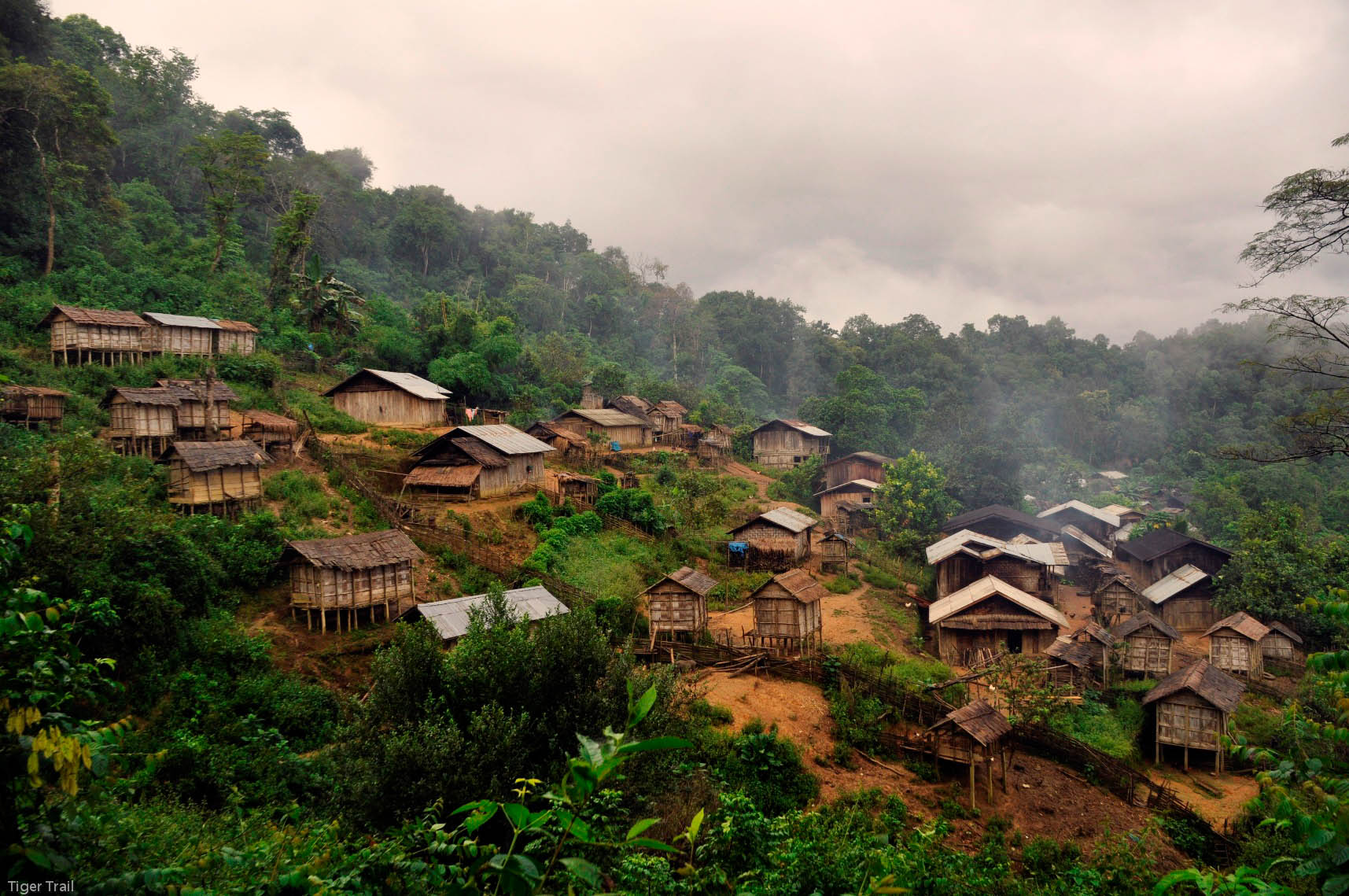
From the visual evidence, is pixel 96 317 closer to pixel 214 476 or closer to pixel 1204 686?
pixel 214 476

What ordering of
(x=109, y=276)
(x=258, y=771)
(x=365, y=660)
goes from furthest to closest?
(x=109, y=276), (x=365, y=660), (x=258, y=771)

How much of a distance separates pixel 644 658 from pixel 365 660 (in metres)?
7.88

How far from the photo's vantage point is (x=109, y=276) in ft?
117

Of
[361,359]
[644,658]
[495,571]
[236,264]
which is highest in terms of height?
[236,264]

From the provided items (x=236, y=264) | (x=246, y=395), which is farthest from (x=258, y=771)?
(x=236, y=264)

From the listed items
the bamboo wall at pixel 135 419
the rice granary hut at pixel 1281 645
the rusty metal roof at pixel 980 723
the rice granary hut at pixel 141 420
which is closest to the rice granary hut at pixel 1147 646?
the rice granary hut at pixel 1281 645

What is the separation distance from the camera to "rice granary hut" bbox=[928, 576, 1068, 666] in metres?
23.3

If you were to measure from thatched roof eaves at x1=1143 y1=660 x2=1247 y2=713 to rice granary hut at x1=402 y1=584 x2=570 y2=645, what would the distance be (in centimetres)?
1634

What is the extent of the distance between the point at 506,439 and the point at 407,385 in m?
8.38

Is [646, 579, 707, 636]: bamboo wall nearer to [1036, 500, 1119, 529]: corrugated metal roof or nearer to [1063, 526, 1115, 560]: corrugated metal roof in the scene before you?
[1063, 526, 1115, 560]: corrugated metal roof

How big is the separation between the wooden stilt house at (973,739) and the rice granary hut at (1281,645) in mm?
15722

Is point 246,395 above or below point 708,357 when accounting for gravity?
below

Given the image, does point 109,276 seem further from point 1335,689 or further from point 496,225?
point 496,225

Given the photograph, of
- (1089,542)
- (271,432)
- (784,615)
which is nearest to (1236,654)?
(1089,542)
